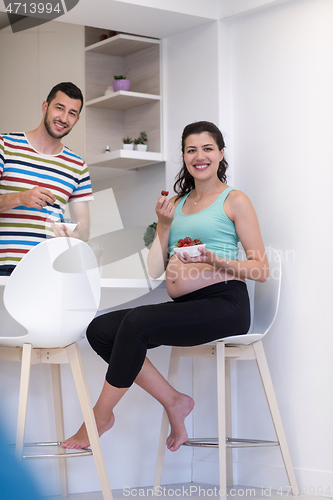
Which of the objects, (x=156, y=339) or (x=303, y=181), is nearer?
(x=156, y=339)

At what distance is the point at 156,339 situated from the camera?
1.87 meters

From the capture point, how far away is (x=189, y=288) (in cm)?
206

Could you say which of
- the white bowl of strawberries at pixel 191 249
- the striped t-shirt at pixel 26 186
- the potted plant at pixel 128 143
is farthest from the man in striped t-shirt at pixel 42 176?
the potted plant at pixel 128 143

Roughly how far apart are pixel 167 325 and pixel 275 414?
58 cm

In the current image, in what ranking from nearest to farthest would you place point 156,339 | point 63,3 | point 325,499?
point 156,339, point 325,499, point 63,3

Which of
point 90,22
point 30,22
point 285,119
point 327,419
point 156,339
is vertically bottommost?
point 327,419

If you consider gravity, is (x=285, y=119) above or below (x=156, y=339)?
above

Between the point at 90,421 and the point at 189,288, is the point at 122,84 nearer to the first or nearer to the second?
the point at 189,288

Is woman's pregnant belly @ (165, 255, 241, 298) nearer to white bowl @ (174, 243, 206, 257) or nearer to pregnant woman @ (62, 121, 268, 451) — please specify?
pregnant woman @ (62, 121, 268, 451)

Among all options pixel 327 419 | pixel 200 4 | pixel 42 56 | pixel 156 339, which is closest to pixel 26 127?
pixel 42 56

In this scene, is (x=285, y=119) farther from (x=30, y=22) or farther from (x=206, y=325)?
(x=30, y=22)

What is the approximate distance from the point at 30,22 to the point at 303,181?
8.23 ft

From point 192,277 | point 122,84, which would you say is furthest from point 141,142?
point 192,277

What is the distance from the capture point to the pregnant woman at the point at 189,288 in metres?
1.85
